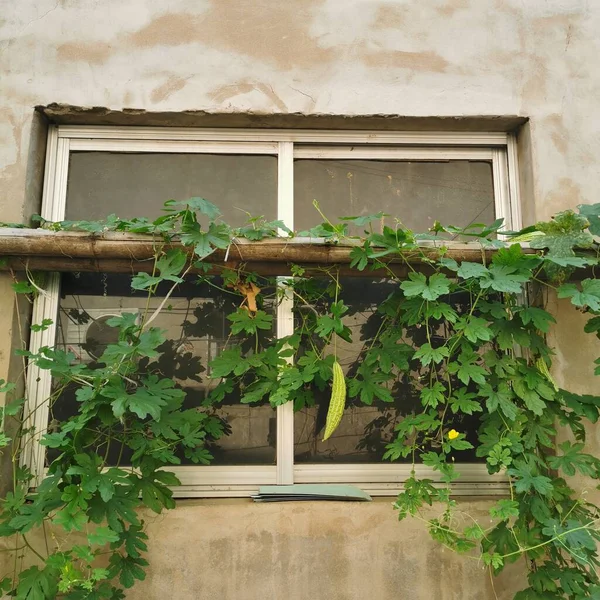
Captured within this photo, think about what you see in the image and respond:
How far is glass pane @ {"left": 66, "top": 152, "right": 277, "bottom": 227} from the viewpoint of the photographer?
3.04m

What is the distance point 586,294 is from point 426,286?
670mm

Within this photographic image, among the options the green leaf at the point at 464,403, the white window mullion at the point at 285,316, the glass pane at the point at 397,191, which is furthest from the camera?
the glass pane at the point at 397,191

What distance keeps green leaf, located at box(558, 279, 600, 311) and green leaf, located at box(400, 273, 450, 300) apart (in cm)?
50

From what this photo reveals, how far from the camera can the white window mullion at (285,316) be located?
9.31 feet

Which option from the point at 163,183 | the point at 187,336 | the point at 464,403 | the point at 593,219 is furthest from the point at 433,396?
the point at 163,183

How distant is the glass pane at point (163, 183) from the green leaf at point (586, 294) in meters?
1.46

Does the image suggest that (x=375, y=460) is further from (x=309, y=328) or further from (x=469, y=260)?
(x=469, y=260)

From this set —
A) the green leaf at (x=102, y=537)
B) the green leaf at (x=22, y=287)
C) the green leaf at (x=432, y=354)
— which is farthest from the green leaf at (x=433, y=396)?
the green leaf at (x=22, y=287)

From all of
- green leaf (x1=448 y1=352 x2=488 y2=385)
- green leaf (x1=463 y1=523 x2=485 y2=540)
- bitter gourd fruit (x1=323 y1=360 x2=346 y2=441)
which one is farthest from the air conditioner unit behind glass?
green leaf (x1=463 y1=523 x2=485 y2=540)

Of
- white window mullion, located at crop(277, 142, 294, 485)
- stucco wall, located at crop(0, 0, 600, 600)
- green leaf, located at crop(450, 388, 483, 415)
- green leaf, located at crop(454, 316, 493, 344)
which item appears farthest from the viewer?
stucco wall, located at crop(0, 0, 600, 600)

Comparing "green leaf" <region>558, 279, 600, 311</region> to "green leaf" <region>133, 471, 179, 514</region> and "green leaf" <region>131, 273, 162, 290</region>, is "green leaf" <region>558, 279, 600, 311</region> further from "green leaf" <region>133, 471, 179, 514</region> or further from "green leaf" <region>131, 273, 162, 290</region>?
"green leaf" <region>133, 471, 179, 514</region>

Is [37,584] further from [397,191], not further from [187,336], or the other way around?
[397,191]

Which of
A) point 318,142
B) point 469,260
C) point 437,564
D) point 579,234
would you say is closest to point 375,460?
point 437,564

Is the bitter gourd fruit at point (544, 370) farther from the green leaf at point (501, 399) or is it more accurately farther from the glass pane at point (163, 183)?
A: the glass pane at point (163, 183)
